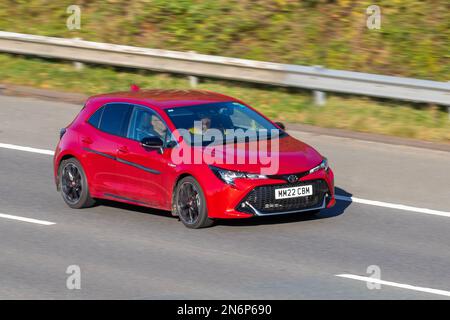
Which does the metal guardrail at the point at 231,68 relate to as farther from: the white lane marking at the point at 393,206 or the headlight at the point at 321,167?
the headlight at the point at 321,167

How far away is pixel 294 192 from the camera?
1284 cm

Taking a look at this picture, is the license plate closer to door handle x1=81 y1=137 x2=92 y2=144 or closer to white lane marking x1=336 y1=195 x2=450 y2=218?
white lane marking x1=336 y1=195 x2=450 y2=218

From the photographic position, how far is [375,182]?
51.8ft

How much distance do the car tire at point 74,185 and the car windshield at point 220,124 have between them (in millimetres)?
1592

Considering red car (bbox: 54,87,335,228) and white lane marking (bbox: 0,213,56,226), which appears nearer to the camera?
red car (bbox: 54,87,335,228)

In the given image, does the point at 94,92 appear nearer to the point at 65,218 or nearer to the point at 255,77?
the point at 255,77

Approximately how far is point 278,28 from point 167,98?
905cm

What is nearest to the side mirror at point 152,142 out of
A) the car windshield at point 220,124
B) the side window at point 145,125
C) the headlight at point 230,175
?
the side window at point 145,125

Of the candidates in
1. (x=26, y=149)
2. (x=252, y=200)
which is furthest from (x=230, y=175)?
(x=26, y=149)

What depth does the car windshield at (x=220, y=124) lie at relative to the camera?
526 inches

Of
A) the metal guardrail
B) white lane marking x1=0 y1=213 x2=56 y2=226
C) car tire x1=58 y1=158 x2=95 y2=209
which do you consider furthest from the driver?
the metal guardrail

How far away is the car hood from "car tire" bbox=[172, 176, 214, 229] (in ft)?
1.19

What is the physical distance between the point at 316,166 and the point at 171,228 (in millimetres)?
1834

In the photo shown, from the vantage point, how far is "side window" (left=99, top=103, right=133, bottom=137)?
1396cm
